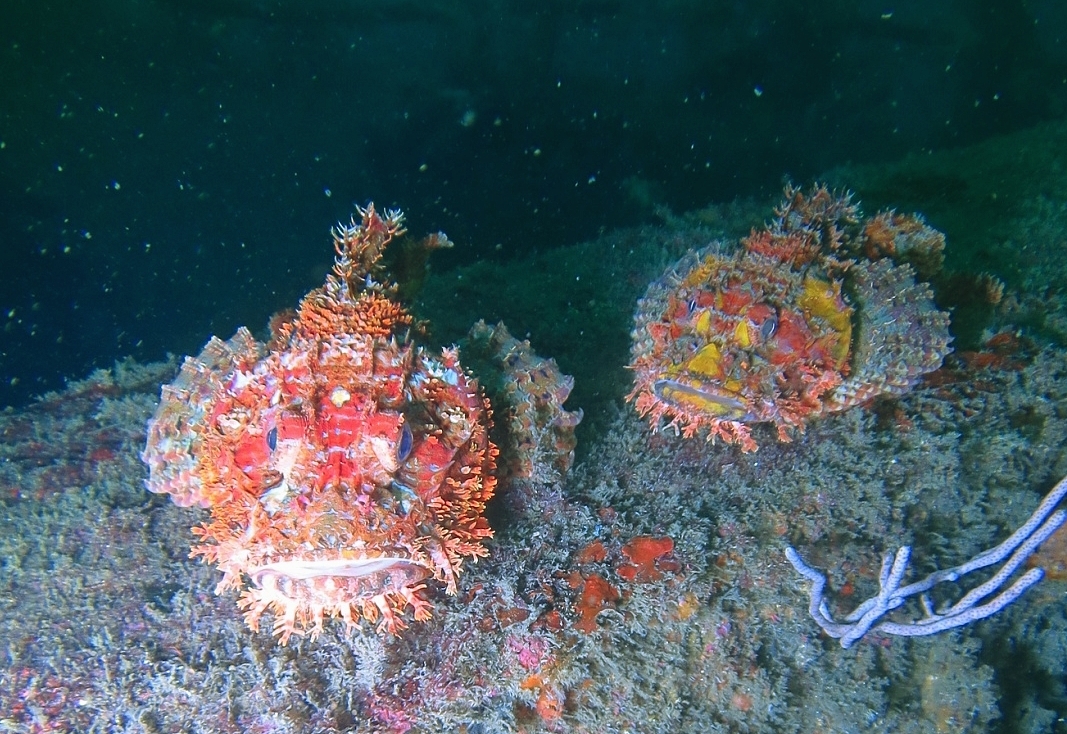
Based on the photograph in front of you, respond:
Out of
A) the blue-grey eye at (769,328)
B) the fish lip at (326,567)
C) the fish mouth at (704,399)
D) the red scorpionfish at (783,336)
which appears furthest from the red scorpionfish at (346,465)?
the blue-grey eye at (769,328)

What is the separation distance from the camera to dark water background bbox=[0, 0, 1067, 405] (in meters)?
18.4

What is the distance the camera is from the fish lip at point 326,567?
109 inches

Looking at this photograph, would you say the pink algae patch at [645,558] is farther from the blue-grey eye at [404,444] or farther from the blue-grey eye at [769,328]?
the blue-grey eye at [769,328]

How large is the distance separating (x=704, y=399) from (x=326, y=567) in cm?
276

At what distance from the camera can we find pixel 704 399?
4156 mm

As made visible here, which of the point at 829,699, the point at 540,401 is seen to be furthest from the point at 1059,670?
the point at 540,401

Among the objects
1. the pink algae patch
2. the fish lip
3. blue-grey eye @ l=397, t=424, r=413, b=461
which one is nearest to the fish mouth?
the pink algae patch

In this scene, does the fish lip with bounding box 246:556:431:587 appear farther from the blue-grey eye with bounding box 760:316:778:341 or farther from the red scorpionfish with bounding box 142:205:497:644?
the blue-grey eye with bounding box 760:316:778:341

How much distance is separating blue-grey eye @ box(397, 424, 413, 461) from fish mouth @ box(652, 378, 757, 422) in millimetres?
2029

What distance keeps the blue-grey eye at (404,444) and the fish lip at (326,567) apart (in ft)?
1.80

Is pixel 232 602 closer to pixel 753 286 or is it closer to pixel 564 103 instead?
pixel 753 286

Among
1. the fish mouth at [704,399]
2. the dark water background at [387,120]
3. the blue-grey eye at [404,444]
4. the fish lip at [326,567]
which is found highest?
the dark water background at [387,120]

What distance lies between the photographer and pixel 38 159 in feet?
62.7

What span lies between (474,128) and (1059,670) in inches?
794
